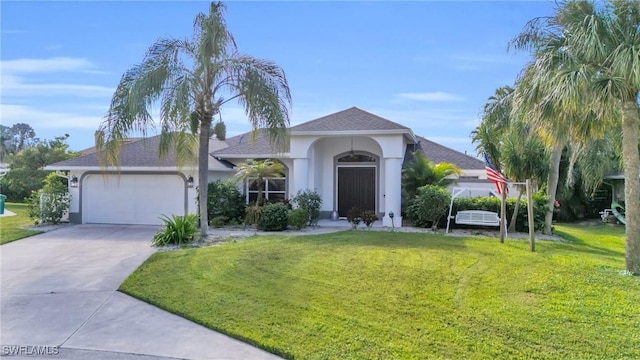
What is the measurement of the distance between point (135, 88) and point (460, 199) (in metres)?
12.0

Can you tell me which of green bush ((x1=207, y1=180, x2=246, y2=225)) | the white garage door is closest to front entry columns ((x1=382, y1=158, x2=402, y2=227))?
green bush ((x1=207, y1=180, x2=246, y2=225))

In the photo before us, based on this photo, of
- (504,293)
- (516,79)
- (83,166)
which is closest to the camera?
(504,293)

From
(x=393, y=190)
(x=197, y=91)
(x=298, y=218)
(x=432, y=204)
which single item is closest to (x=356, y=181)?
(x=393, y=190)

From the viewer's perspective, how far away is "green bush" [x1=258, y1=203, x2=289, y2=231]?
50.8 feet

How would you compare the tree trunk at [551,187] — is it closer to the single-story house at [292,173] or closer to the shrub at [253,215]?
the single-story house at [292,173]

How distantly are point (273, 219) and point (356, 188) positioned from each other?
5057 millimetres

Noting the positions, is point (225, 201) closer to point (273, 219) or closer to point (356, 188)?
point (273, 219)

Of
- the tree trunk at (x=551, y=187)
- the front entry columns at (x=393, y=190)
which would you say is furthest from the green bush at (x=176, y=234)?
the tree trunk at (x=551, y=187)

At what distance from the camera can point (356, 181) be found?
62.5 feet

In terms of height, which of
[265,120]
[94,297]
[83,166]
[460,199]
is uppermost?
[265,120]

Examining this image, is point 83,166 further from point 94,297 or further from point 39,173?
point 39,173

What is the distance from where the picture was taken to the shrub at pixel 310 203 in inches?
647

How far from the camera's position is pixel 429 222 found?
16578 mm

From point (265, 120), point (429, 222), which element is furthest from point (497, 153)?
point (265, 120)
